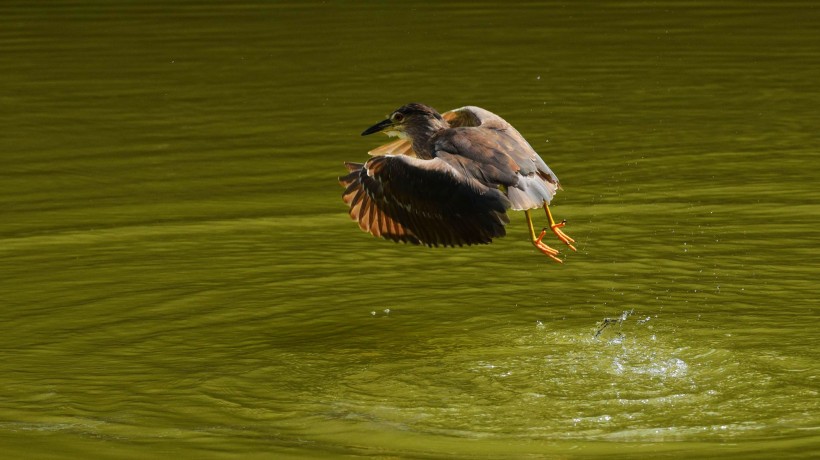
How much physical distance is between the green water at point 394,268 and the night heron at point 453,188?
0.59m

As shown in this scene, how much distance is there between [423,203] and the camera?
7.71 meters

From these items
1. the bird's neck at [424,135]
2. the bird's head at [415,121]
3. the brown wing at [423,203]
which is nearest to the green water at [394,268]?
the brown wing at [423,203]

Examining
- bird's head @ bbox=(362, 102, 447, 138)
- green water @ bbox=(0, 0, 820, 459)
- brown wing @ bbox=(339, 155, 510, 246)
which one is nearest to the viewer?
green water @ bbox=(0, 0, 820, 459)

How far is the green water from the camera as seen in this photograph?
6.70 meters

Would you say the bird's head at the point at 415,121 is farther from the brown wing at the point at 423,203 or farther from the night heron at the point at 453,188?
the brown wing at the point at 423,203

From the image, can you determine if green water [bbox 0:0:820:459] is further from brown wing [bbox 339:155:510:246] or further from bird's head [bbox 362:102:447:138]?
bird's head [bbox 362:102:447:138]

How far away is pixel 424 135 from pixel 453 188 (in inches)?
34.6

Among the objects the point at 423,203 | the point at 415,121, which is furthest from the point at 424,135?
the point at 423,203

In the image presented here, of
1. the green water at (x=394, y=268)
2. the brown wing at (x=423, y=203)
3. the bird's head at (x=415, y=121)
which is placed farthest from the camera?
the bird's head at (x=415, y=121)

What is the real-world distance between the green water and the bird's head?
3.18 feet

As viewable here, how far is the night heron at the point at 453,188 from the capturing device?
25.0 feet

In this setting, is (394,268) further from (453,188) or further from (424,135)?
(453,188)

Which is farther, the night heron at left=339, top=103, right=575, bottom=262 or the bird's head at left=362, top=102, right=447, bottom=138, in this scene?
the bird's head at left=362, top=102, right=447, bottom=138

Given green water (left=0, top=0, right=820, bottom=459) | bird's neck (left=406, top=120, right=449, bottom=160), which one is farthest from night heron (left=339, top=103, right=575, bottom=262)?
green water (left=0, top=0, right=820, bottom=459)
